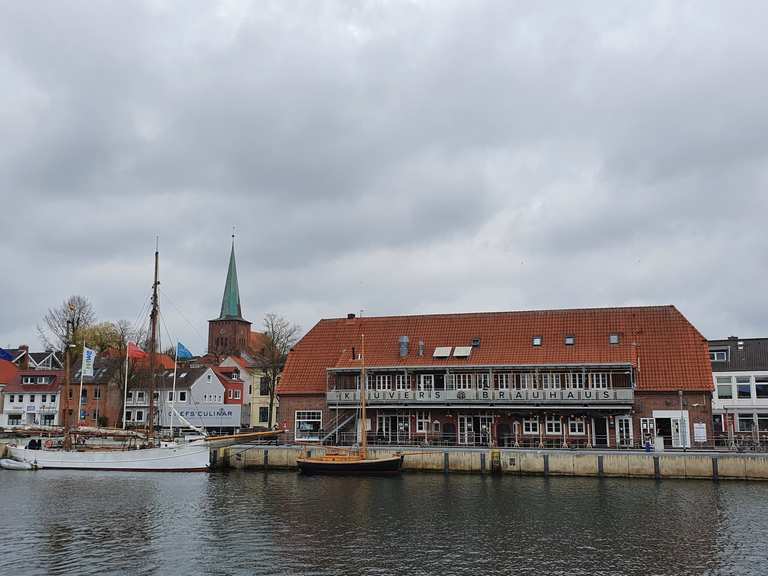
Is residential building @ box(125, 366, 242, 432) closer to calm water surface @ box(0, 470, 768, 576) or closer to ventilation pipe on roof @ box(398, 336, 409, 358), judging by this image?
ventilation pipe on roof @ box(398, 336, 409, 358)

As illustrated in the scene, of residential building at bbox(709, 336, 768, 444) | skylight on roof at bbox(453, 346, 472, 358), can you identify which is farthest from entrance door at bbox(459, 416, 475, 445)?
residential building at bbox(709, 336, 768, 444)

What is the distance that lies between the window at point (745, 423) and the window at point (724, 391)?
5.79 ft

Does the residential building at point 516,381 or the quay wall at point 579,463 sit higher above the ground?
the residential building at point 516,381

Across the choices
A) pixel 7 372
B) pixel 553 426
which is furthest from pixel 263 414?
pixel 553 426

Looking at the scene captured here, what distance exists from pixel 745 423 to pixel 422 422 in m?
26.0

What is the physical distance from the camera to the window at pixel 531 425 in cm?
5181

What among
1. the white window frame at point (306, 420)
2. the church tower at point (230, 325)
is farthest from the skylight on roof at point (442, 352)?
the church tower at point (230, 325)

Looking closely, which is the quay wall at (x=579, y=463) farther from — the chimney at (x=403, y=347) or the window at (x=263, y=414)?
the window at (x=263, y=414)

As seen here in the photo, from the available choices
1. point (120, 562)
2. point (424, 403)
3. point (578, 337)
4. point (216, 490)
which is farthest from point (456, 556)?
point (578, 337)

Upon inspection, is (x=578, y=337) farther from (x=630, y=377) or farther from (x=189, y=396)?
(x=189, y=396)

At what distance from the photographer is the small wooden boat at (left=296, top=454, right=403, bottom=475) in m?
46.1

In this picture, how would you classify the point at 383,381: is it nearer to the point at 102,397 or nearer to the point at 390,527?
the point at 390,527

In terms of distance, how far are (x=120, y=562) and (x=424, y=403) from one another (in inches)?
1245

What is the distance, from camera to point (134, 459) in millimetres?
52500
